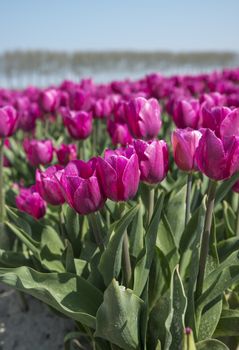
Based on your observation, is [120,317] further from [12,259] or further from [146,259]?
[12,259]

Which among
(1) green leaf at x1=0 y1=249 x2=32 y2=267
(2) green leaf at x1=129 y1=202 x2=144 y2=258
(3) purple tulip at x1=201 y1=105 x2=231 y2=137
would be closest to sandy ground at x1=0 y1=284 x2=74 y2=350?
(1) green leaf at x1=0 y1=249 x2=32 y2=267

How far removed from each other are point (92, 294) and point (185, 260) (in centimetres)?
40

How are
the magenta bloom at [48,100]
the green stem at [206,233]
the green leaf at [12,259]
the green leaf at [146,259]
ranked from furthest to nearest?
the magenta bloom at [48,100] < the green leaf at [12,259] < the green leaf at [146,259] < the green stem at [206,233]

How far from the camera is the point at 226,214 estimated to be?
1.81 m

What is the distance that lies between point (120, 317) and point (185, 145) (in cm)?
52

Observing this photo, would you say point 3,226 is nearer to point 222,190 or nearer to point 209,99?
point 222,190

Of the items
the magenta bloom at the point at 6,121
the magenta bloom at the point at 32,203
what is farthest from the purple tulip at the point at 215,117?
the magenta bloom at the point at 6,121

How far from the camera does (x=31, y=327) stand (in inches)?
82.4

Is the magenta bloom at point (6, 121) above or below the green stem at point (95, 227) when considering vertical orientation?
above

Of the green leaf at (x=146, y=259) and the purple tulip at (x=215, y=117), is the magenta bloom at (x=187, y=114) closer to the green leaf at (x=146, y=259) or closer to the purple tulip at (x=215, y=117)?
the purple tulip at (x=215, y=117)

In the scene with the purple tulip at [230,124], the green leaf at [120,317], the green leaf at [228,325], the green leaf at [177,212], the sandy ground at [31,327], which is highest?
the purple tulip at [230,124]

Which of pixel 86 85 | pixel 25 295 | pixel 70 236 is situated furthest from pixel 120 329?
pixel 86 85

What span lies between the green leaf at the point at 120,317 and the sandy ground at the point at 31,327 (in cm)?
76

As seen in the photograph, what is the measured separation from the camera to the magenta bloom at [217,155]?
1116 mm
